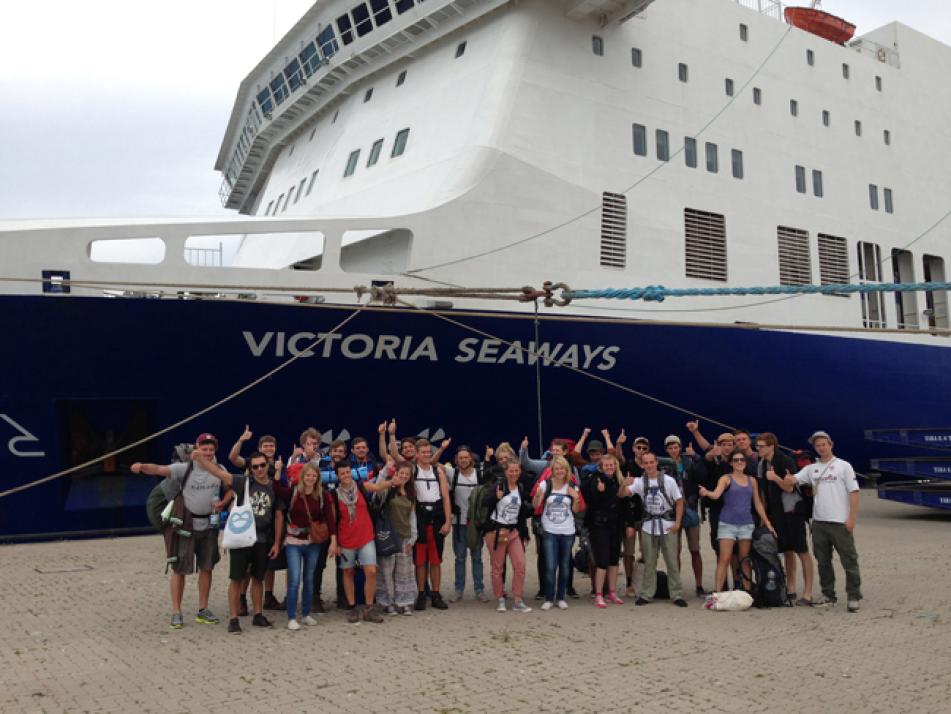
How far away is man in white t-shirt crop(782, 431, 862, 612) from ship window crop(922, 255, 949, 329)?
38.6ft

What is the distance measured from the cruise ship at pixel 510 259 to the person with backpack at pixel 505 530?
2809 mm

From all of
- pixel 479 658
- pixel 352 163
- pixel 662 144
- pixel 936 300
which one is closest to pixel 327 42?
pixel 352 163

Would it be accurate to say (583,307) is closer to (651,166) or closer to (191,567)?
(651,166)

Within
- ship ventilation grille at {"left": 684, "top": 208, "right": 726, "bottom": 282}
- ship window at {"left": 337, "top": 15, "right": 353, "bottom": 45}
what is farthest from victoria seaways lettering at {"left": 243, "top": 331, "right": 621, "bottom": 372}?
ship window at {"left": 337, "top": 15, "right": 353, "bottom": 45}

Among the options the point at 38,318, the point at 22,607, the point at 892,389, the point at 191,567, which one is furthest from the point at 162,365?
the point at 892,389

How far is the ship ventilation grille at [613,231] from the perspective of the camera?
12.0 meters

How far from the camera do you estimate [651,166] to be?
1288cm

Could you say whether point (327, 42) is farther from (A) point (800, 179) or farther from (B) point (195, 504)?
(B) point (195, 504)

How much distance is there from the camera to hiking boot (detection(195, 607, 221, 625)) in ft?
20.3

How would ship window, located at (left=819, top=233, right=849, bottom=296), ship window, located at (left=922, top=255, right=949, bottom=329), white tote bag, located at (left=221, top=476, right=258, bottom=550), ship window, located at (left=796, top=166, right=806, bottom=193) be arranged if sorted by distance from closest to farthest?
white tote bag, located at (left=221, top=476, right=258, bottom=550)
ship window, located at (left=796, top=166, right=806, bottom=193)
ship window, located at (left=819, top=233, right=849, bottom=296)
ship window, located at (left=922, top=255, right=949, bottom=329)

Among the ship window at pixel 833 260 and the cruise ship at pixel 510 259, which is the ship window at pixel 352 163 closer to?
the cruise ship at pixel 510 259

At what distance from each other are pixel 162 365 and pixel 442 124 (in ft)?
17.5

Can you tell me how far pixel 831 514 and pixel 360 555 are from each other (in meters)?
3.65

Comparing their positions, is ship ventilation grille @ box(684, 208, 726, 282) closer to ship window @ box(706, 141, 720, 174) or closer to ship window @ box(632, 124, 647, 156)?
ship window @ box(706, 141, 720, 174)
